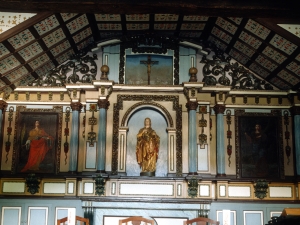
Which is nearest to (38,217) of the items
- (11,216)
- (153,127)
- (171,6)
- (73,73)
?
(11,216)

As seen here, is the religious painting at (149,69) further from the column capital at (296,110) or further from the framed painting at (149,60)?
the column capital at (296,110)

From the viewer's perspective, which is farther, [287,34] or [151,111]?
[151,111]

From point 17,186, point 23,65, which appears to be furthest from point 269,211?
point 23,65

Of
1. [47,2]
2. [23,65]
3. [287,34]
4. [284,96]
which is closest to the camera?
[47,2]

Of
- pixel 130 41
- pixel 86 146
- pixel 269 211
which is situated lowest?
pixel 269 211

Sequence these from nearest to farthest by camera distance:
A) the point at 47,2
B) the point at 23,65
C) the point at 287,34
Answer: the point at 47,2
the point at 287,34
the point at 23,65

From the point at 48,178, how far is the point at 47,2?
523cm

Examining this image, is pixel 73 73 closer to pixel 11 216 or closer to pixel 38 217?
pixel 38 217

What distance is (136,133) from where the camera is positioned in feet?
45.7

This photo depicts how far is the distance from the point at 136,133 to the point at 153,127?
49 cm

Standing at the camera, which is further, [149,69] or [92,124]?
[149,69]

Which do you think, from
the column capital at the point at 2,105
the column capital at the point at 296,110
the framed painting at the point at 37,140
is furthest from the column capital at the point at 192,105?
the column capital at the point at 2,105

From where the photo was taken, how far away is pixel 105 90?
13.6m

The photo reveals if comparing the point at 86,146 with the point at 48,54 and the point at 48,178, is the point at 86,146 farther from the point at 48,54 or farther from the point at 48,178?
the point at 48,54
